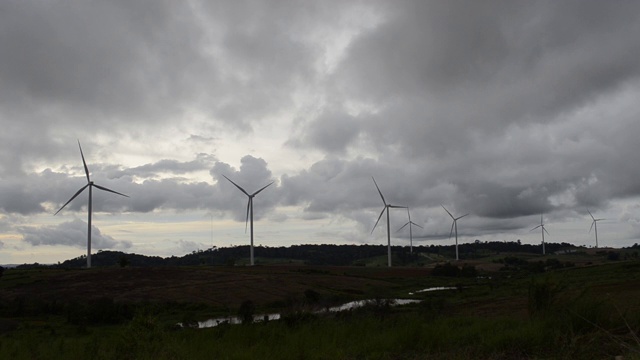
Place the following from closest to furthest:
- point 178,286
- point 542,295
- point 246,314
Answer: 1. point 542,295
2. point 246,314
3. point 178,286

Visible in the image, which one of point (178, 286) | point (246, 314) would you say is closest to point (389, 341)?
point (246, 314)

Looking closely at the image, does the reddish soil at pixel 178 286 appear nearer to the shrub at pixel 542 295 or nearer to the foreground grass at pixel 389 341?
the foreground grass at pixel 389 341

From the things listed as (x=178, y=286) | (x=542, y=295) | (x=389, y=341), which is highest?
(x=542, y=295)

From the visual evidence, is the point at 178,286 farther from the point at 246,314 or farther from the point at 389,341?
the point at 389,341

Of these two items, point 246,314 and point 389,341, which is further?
point 246,314

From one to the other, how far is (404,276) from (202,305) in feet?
211

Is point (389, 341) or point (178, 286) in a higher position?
point (389, 341)

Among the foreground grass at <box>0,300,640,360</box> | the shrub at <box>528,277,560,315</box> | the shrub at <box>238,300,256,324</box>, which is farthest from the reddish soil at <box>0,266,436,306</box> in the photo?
the shrub at <box>528,277,560,315</box>

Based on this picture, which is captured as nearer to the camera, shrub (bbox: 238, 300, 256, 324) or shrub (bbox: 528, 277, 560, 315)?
shrub (bbox: 528, 277, 560, 315)

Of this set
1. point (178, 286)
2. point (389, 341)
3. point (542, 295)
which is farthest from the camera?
point (178, 286)

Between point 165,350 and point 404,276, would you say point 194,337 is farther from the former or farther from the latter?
point 404,276

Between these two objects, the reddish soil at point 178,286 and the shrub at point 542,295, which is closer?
the shrub at point 542,295

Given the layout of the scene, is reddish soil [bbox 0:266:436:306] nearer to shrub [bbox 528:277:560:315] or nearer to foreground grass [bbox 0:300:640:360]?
foreground grass [bbox 0:300:640:360]

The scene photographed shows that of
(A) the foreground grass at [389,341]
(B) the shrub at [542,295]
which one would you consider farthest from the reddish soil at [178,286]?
(B) the shrub at [542,295]
